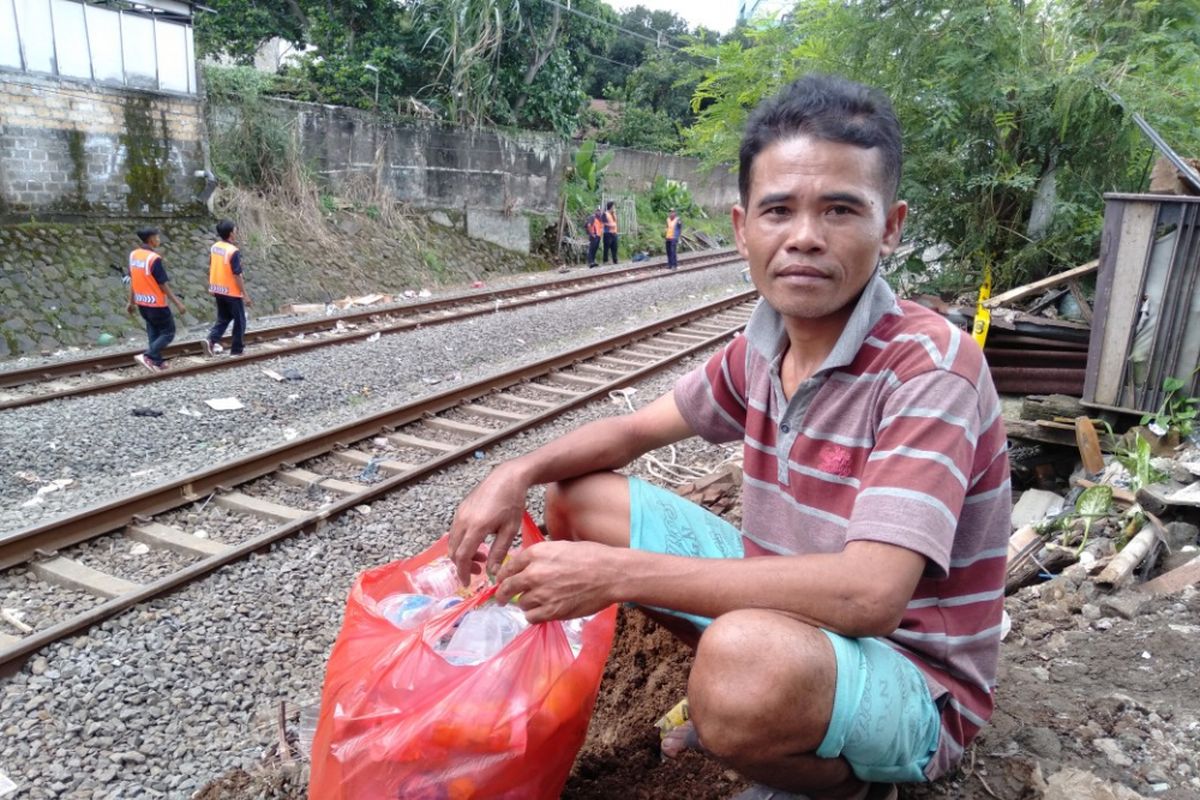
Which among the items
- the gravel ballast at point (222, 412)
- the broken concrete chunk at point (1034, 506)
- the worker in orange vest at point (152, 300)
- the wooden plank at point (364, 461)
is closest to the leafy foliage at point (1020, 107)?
the broken concrete chunk at point (1034, 506)

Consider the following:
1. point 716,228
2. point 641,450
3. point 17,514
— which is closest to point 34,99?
point 17,514

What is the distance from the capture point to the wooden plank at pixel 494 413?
248 inches

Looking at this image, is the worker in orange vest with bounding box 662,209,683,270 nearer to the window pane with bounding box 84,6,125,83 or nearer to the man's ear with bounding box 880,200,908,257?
the window pane with bounding box 84,6,125,83

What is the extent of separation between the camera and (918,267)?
7914 mm

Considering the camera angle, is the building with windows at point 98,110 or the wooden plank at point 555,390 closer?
the wooden plank at point 555,390

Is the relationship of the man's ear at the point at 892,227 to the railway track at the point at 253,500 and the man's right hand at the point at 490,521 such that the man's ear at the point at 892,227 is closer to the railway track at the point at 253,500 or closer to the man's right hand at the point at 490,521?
the man's right hand at the point at 490,521

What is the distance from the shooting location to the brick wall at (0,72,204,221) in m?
10.2

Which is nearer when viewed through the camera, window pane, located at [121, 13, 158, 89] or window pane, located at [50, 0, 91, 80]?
window pane, located at [50, 0, 91, 80]

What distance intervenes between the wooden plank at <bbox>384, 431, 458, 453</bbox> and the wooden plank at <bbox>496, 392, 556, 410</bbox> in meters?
1.09

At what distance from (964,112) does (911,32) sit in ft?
3.20

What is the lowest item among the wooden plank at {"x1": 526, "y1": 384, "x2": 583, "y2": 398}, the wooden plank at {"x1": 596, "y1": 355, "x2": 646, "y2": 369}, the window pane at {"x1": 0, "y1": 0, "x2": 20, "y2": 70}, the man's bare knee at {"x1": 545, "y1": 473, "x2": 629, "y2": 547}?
the wooden plank at {"x1": 526, "y1": 384, "x2": 583, "y2": 398}

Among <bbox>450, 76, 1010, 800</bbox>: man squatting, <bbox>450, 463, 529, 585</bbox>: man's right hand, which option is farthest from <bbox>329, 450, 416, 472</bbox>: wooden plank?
<bbox>450, 76, 1010, 800</bbox>: man squatting

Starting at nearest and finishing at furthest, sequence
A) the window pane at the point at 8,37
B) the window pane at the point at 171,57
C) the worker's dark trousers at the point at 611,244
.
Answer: the window pane at the point at 8,37, the window pane at the point at 171,57, the worker's dark trousers at the point at 611,244

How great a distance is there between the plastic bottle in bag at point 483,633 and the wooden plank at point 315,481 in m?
3.09
